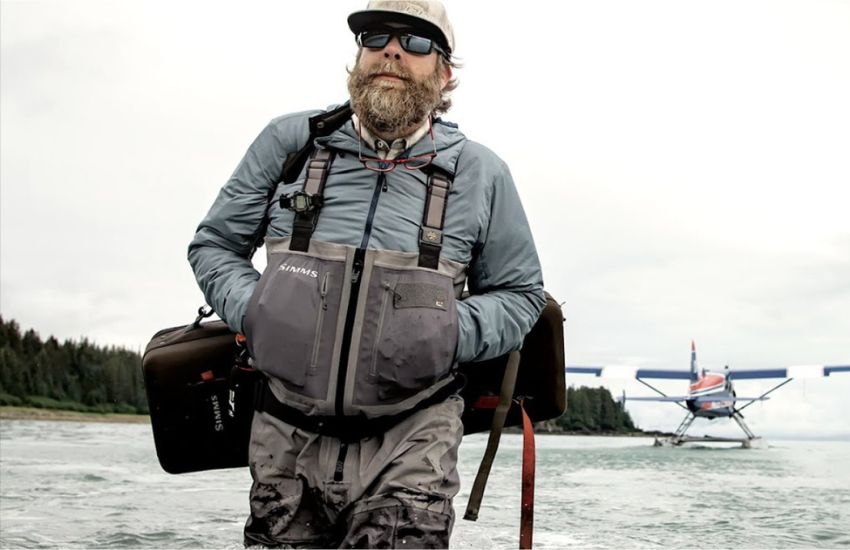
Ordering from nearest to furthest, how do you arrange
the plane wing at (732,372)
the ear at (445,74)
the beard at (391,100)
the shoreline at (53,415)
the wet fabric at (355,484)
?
the wet fabric at (355,484) → the beard at (391,100) → the ear at (445,74) → the plane wing at (732,372) → the shoreline at (53,415)

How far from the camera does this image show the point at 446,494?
2.85 metres

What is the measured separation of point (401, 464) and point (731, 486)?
20.3 metres

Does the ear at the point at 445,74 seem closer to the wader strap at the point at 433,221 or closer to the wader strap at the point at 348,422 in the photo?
the wader strap at the point at 433,221

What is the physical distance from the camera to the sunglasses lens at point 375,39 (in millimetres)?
3084

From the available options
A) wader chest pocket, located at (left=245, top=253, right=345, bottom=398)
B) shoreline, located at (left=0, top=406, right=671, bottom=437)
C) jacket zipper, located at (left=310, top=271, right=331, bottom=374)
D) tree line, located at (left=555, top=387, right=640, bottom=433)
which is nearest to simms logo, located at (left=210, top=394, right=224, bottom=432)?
wader chest pocket, located at (left=245, top=253, right=345, bottom=398)

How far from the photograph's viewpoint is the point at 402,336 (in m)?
2.78

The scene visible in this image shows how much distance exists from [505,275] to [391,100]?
27.7 inches

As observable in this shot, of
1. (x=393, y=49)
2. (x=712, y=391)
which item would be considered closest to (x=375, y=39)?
(x=393, y=49)

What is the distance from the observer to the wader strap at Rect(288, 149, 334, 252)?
2.94m

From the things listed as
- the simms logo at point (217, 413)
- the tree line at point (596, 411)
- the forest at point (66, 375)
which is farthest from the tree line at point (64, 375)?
the simms logo at point (217, 413)

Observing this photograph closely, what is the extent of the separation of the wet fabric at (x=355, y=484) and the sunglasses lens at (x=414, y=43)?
3.91ft

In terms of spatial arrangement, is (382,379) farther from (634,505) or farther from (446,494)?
(634,505)

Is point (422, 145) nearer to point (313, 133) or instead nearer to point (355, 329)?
point (313, 133)

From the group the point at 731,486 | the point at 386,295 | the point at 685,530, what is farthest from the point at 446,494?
the point at 731,486
